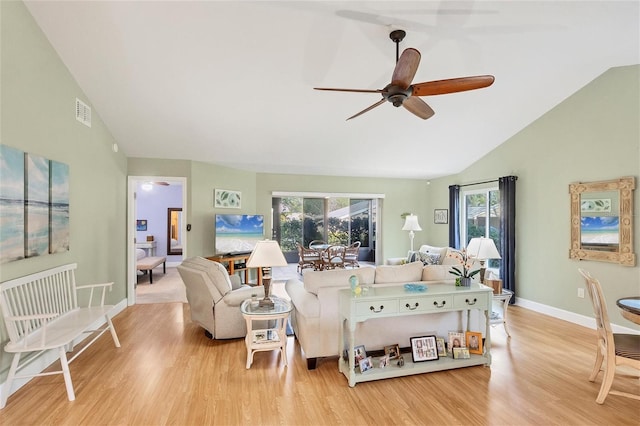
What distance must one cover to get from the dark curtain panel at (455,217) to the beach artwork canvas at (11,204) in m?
6.96

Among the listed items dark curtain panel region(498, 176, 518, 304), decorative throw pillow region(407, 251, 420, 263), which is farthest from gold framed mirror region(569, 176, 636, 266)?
decorative throw pillow region(407, 251, 420, 263)

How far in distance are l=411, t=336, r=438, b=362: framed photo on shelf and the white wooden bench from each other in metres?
2.91

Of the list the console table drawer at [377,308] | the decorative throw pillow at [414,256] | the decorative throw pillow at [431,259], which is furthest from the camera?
the decorative throw pillow at [414,256]

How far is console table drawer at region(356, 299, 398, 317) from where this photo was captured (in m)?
2.69

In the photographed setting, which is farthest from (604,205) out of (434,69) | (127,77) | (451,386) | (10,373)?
(10,373)

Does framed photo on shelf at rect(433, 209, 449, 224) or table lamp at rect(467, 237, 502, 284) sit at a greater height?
framed photo on shelf at rect(433, 209, 449, 224)

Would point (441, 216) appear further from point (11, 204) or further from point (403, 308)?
point (11, 204)

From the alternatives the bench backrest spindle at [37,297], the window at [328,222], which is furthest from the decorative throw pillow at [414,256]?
the bench backrest spindle at [37,297]

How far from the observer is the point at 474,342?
3.14 m

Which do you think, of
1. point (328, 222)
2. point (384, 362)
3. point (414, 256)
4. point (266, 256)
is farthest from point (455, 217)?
point (266, 256)

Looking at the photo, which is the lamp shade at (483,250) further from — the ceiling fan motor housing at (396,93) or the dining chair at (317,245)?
the dining chair at (317,245)

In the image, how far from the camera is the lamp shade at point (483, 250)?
379cm

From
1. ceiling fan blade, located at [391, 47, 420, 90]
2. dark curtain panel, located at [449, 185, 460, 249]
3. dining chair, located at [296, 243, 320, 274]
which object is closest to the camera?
ceiling fan blade, located at [391, 47, 420, 90]

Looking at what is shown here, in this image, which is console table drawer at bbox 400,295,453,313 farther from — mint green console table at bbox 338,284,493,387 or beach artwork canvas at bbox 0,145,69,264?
beach artwork canvas at bbox 0,145,69,264
